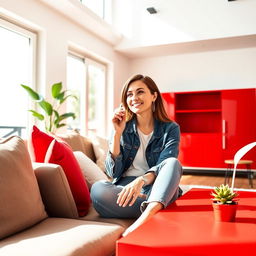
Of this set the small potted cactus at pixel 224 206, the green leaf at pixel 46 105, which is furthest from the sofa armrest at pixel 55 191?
the green leaf at pixel 46 105

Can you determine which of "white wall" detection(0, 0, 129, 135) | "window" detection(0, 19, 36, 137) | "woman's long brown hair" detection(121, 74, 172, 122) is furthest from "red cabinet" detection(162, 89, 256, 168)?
"woman's long brown hair" detection(121, 74, 172, 122)

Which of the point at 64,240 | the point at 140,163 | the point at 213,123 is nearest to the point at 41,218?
the point at 64,240

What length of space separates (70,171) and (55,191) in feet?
0.60

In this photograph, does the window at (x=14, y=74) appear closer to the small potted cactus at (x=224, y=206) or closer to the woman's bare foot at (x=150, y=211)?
the woman's bare foot at (x=150, y=211)

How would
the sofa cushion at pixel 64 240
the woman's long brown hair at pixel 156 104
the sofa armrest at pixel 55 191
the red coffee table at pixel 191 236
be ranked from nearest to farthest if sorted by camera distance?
1. the red coffee table at pixel 191 236
2. the sofa cushion at pixel 64 240
3. the sofa armrest at pixel 55 191
4. the woman's long brown hair at pixel 156 104

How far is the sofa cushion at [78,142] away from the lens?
2.41 metres

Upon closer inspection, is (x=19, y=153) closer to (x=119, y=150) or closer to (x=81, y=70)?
(x=119, y=150)

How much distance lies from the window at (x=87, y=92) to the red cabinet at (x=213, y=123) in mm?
1332

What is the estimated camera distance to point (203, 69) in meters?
6.32

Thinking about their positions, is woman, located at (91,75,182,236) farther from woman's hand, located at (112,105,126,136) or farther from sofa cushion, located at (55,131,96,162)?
sofa cushion, located at (55,131,96,162)

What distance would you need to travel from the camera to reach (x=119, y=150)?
1.78 meters

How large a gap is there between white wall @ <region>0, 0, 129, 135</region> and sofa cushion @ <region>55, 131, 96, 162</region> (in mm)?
1777

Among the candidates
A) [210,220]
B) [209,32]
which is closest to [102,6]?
[209,32]

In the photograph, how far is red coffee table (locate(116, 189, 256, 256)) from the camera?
849 millimetres
